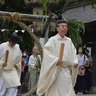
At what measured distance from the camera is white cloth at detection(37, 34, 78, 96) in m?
6.85

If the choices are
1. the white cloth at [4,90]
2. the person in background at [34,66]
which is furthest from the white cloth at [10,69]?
the person in background at [34,66]

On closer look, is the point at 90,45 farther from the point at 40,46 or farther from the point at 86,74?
the point at 40,46

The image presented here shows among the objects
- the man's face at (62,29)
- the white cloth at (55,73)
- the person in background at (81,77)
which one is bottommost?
the person in background at (81,77)

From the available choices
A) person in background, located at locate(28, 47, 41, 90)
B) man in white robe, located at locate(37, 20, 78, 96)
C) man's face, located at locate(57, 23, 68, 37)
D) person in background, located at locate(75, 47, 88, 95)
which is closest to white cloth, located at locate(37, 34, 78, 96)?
man in white robe, located at locate(37, 20, 78, 96)

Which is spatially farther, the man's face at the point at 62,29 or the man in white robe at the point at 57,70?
the man's face at the point at 62,29

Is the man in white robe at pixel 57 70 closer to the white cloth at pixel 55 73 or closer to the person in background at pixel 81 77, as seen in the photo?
the white cloth at pixel 55 73

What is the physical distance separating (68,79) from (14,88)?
110 inches

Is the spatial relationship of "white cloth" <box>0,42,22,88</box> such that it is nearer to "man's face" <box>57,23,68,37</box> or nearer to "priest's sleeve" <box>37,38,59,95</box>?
"priest's sleeve" <box>37,38,59,95</box>

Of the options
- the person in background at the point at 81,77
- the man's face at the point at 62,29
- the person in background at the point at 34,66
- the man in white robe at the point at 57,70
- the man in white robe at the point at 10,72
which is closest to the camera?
the man in white robe at the point at 57,70

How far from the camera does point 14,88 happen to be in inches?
366

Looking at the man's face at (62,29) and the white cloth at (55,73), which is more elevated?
the man's face at (62,29)

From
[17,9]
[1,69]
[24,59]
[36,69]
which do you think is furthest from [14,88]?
[17,9]

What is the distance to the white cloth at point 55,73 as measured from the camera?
685cm

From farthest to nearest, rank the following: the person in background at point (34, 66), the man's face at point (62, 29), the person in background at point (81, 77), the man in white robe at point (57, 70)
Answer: the person in background at point (81, 77)
the person in background at point (34, 66)
the man's face at point (62, 29)
the man in white robe at point (57, 70)
